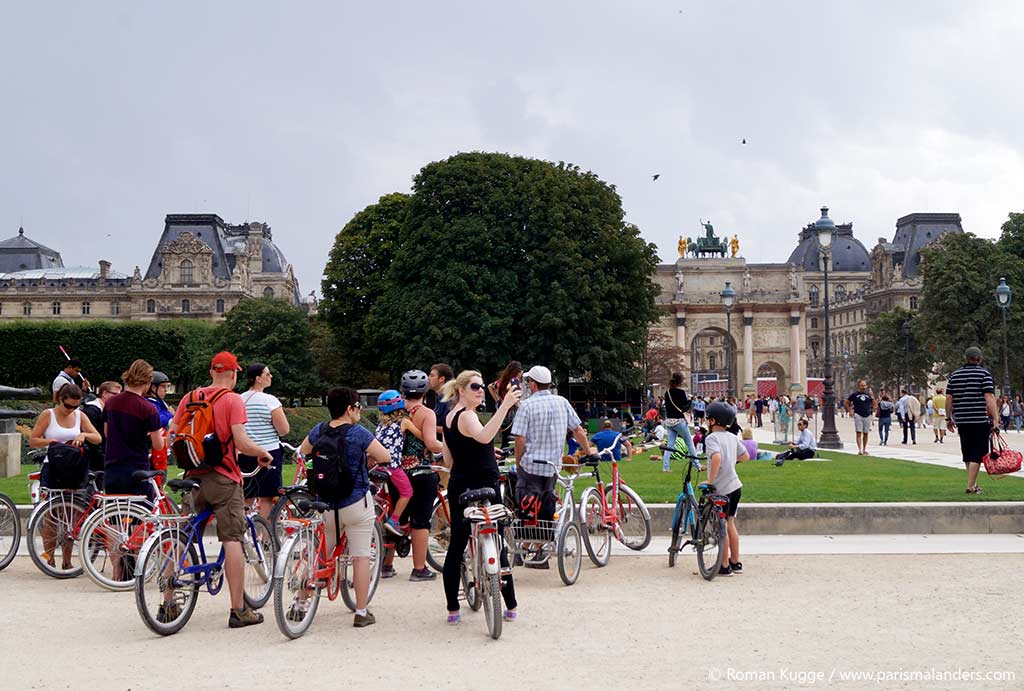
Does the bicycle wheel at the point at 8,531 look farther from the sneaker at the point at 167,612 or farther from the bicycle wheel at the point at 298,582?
the bicycle wheel at the point at 298,582

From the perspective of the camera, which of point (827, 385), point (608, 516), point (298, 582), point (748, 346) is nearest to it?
point (298, 582)

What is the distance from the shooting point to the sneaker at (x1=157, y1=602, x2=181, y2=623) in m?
7.84

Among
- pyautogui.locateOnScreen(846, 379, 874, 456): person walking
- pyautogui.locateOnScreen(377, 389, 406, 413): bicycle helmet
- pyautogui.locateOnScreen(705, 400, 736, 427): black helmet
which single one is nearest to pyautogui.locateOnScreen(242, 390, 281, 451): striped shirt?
pyautogui.locateOnScreen(377, 389, 406, 413): bicycle helmet

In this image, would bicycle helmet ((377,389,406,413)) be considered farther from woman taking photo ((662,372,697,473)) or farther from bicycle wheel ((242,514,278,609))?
woman taking photo ((662,372,697,473))

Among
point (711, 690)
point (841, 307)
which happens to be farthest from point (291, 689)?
point (841, 307)

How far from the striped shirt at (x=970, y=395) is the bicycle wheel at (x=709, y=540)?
5653 millimetres

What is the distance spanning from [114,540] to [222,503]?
6.98ft

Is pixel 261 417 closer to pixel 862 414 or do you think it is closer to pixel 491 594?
pixel 491 594

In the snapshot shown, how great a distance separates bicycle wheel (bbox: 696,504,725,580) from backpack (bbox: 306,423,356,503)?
12.1 ft

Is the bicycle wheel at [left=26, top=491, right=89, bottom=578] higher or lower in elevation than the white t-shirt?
lower

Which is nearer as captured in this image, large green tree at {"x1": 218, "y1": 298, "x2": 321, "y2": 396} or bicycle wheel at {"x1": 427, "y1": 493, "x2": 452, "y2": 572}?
bicycle wheel at {"x1": 427, "y1": 493, "x2": 452, "y2": 572}

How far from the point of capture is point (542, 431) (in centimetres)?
972

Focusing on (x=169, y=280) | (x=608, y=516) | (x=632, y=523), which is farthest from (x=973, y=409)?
(x=169, y=280)

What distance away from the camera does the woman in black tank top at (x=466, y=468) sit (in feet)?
26.6
